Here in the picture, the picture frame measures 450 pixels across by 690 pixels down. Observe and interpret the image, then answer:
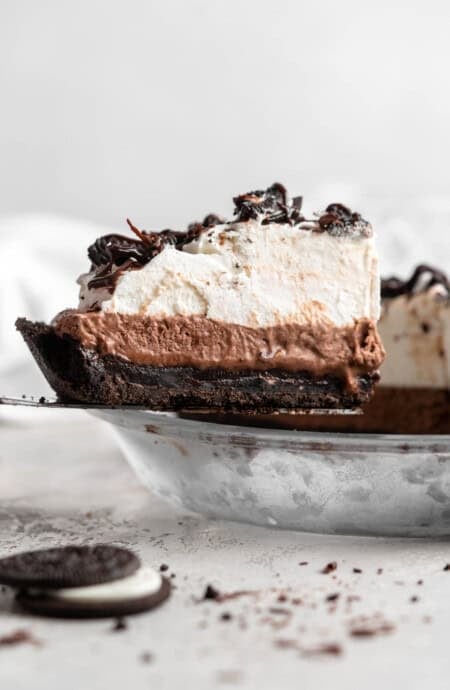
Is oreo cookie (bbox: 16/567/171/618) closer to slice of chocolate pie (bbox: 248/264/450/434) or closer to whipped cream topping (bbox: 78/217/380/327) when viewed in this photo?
whipped cream topping (bbox: 78/217/380/327)

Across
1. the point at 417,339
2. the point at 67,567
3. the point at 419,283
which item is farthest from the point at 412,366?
the point at 67,567

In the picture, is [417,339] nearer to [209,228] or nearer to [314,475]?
[209,228]

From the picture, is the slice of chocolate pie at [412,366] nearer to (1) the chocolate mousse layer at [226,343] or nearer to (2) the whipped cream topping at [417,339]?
(2) the whipped cream topping at [417,339]

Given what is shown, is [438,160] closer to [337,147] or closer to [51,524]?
[337,147]

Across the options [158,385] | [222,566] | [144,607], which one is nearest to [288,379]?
[158,385]

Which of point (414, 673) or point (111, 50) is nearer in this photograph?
point (414, 673)

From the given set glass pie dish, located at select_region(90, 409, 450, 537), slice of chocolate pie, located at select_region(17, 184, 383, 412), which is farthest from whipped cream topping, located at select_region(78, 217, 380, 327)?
glass pie dish, located at select_region(90, 409, 450, 537)
